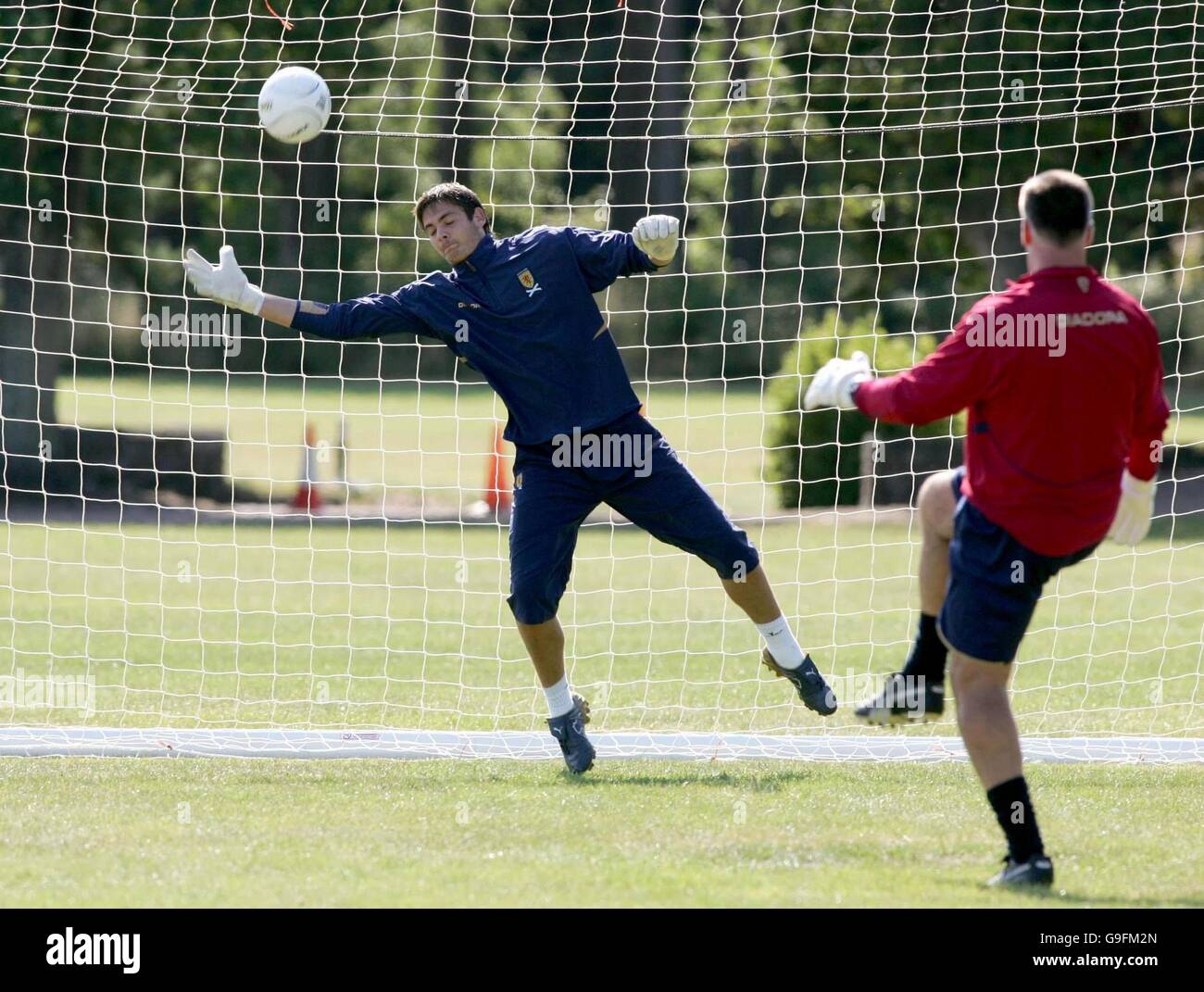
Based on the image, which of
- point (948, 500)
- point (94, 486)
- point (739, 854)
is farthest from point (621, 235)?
point (94, 486)

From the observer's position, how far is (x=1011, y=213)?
21312 mm

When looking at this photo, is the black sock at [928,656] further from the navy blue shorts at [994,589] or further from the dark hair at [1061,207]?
the dark hair at [1061,207]

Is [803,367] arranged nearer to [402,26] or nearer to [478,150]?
[402,26]

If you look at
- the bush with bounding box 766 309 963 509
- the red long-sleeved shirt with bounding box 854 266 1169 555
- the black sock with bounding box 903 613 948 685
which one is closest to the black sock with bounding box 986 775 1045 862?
the black sock with bounding box 903 613 948 685

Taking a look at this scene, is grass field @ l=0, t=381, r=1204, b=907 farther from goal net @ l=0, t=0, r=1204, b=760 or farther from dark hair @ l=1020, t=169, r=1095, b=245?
dark hair @ l=1020, t=169, r=1095, b=245

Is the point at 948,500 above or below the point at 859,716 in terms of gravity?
above

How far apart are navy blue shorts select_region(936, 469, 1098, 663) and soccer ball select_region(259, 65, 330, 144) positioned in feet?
13.0

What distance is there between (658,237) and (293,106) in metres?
2.02

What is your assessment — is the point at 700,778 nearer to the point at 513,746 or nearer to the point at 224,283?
the point at 513,746

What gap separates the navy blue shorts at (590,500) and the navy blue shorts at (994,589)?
6.39 ft

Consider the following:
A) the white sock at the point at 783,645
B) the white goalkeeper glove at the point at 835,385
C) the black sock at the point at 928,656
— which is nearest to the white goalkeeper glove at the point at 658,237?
the white goalkeeper glove at the point at 835,385

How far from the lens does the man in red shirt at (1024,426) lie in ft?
15.3

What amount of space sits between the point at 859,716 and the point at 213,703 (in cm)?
410

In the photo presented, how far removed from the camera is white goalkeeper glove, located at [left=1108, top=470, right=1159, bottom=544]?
5219 mm
